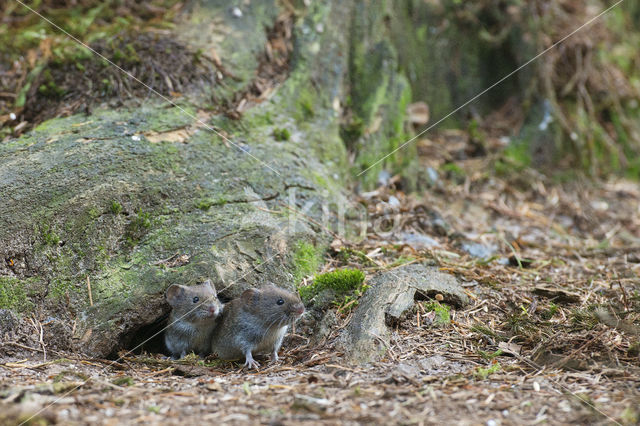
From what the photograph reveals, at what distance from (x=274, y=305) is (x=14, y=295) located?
2026 mm

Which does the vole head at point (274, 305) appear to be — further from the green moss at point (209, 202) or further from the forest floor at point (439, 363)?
the green moss at point (209, 202)

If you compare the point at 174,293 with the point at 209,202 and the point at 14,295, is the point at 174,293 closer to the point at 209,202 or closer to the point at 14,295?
the point at 209,202

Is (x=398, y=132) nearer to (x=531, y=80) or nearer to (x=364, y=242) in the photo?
(x=364, y=242)

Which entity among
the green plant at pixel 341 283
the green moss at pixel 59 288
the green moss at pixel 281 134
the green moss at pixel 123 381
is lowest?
the green moss at pixel 123 381

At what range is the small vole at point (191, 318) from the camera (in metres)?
4.71

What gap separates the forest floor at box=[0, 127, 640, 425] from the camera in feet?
10.2

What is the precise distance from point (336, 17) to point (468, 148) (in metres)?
2.83

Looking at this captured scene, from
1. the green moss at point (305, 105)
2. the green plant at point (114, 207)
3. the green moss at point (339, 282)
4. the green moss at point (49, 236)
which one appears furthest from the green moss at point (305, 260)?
the green moss at point (49, 236)

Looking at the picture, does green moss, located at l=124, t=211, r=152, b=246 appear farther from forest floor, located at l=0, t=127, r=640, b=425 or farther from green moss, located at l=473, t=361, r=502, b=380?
green moss, located at l=473, t=361, r=502, b=380

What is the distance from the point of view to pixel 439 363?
13.0 ft

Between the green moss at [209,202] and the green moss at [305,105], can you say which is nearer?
the green moss at [209,202]

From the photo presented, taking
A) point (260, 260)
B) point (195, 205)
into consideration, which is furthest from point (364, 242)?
point (195, 205)

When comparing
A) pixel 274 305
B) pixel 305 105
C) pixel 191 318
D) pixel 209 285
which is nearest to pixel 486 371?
pixel 274 305

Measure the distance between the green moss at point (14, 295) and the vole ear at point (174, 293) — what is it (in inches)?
41.1
